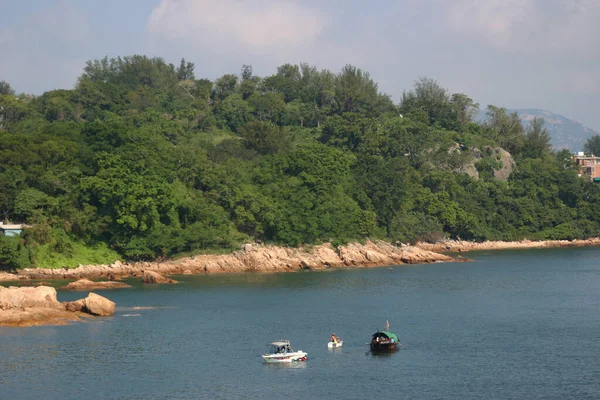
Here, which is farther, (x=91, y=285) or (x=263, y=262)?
(x=263, y=262)

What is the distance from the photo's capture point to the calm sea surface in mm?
36031

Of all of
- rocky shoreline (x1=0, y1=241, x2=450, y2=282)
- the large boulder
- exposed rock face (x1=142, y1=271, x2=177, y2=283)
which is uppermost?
rocky shoreline (x1=0, y1=241, x2=450, y2=282)

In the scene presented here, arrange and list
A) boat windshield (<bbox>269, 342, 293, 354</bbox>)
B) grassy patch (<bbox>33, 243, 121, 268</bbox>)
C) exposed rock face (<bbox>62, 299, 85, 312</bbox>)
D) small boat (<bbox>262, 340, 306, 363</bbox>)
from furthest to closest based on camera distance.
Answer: grassy patch (<bbox>33, 243, 121, 268</bbox>)
exposed rock face (<bbox>62, 299, 85, 312</bbox>)
boat windshield (<bbox>269, 342, 293, 354</bbox>)
small boat (<bbox>262, 340, 306, 363</bbox>)

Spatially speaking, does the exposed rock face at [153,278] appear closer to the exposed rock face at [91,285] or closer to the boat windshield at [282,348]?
the exposed rock face at [91,285]

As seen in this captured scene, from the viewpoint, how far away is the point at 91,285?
2405 inches

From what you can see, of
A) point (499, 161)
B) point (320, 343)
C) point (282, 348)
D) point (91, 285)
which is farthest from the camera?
point (499, 161)

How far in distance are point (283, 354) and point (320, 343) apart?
15.2ft

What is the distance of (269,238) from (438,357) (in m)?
39.5

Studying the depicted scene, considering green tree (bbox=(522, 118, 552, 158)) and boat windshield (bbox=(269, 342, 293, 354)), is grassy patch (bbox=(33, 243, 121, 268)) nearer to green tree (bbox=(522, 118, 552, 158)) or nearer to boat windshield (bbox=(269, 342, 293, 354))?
boat windshield (bbox=(269, 342, 293, 354))

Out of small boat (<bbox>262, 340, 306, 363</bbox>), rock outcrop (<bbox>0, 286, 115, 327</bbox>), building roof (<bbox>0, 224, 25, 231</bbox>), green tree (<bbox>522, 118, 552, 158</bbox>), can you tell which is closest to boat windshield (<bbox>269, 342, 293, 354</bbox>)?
small boat (<bbox>262, 340, 306, 363</bbox>)

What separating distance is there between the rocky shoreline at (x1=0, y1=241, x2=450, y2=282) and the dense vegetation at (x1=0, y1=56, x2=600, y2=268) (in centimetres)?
127

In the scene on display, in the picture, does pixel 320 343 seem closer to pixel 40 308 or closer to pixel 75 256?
pixel 40 308

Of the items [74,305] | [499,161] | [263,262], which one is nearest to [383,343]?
[74,305]

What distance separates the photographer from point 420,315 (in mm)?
52875
